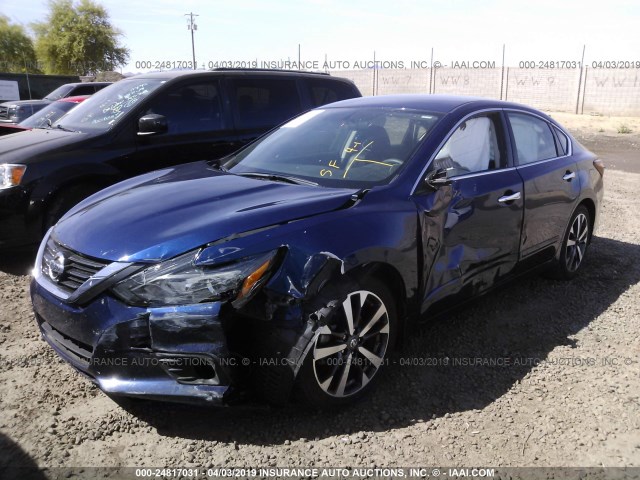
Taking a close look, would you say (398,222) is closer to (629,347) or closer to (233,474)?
(233,474)

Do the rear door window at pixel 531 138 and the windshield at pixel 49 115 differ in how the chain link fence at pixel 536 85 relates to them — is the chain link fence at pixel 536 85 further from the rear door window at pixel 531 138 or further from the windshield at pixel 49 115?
the rear door window at pixel 531 138

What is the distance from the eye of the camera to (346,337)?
287 centimetres

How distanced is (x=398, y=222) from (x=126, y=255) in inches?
56.8

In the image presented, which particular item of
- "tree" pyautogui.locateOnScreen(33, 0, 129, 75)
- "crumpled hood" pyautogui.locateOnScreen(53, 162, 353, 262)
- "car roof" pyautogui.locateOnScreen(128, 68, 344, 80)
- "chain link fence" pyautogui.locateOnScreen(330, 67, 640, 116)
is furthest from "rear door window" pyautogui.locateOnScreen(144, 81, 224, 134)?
"tree" pyautogui.locateOnScreen(33, 0, 129, 75)

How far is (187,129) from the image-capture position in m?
5.82

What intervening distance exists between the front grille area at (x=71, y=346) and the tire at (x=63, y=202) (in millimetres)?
2273

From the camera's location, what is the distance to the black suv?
484 cm

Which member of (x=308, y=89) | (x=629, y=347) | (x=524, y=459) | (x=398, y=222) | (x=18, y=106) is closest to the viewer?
(x=524, y=459)

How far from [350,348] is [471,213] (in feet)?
4.26

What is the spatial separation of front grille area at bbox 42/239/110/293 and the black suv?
218 centimetres

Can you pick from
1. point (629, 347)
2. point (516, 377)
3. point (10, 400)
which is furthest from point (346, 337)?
point (629, 347)

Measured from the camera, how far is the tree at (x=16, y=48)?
4272 cm

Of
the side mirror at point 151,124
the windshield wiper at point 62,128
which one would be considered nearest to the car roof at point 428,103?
the side mirror at point 151,124

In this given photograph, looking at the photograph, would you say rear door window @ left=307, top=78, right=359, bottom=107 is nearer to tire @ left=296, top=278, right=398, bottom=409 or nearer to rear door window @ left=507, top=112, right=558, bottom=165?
rear door window @ left=507, top=112, right=558, bottom=165
